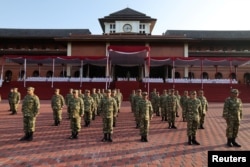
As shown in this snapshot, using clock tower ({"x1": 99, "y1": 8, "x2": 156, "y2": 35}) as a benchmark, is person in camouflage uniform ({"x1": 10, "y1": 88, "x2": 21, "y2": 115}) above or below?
below

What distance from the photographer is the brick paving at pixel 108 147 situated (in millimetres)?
5785

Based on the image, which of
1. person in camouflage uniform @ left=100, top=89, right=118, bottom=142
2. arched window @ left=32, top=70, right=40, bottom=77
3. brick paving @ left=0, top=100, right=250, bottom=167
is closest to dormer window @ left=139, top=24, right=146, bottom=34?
arched window @ left=32, top=70, right=40, bottom=77

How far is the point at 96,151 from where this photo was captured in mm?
Answer: 6668

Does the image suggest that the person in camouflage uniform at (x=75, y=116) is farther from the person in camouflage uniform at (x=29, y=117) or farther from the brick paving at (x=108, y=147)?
the person in camouflage uniform at (x=29, y=117)

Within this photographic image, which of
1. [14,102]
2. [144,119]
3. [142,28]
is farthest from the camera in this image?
[142,28]

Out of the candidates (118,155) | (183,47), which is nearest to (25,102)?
(118,155)

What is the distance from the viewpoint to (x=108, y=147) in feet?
23.3

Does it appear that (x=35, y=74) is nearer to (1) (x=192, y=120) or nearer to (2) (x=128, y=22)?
(2) (x=128, y=22)

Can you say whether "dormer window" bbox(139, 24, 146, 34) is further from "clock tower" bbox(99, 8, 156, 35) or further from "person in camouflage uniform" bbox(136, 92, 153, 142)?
"person in camouflage uniform" bbox(136, 92, 153, 142)

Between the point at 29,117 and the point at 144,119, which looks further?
the point at 144,119

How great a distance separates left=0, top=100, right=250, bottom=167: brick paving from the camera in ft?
19.0

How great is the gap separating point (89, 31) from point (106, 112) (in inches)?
1419

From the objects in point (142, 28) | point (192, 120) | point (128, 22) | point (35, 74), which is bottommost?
point (192, 120)

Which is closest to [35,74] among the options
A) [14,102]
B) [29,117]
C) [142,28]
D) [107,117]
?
[142,28]
